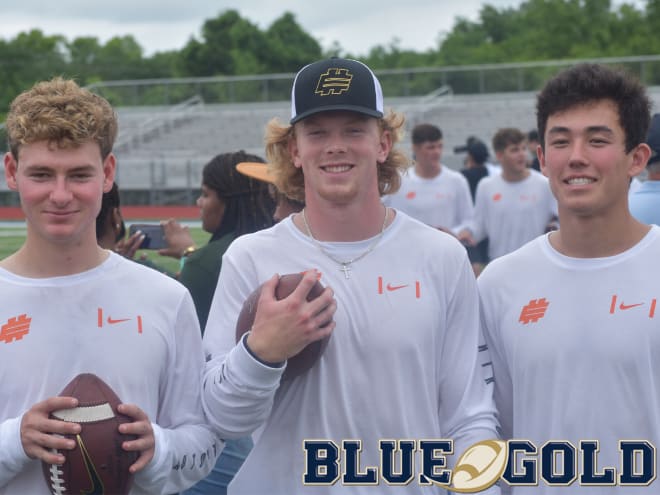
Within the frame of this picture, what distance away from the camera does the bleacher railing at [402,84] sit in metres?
30.5

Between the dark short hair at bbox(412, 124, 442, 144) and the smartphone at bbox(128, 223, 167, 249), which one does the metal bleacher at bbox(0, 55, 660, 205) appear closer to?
the dark short hair at bbox(412, 124, 442, 144)

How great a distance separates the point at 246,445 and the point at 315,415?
1.84 metres

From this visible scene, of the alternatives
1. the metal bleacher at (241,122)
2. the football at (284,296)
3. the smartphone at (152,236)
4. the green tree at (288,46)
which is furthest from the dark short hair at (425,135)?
the green tree at (288,46)

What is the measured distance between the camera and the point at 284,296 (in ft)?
10.1

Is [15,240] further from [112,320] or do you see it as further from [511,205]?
[511,205]

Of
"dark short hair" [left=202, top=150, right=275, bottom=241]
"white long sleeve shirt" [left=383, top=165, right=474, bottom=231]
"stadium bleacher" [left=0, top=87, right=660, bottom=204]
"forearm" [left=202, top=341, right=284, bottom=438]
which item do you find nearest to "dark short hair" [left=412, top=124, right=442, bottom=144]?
"white long sleeve shirt" [left=383, top=165, right=474, bottom=231]

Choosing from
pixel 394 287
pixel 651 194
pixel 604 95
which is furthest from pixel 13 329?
pixel 651 194

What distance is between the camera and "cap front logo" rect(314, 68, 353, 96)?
3318mm

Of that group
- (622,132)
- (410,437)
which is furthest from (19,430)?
(622,132)

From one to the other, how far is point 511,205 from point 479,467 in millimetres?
8071

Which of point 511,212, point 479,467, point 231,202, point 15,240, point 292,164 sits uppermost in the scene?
point 292,164

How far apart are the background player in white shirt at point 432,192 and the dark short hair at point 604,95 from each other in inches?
313

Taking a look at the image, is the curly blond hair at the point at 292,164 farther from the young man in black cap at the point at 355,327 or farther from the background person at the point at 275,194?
the background person at the point at 275,194

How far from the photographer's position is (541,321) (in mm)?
3275
